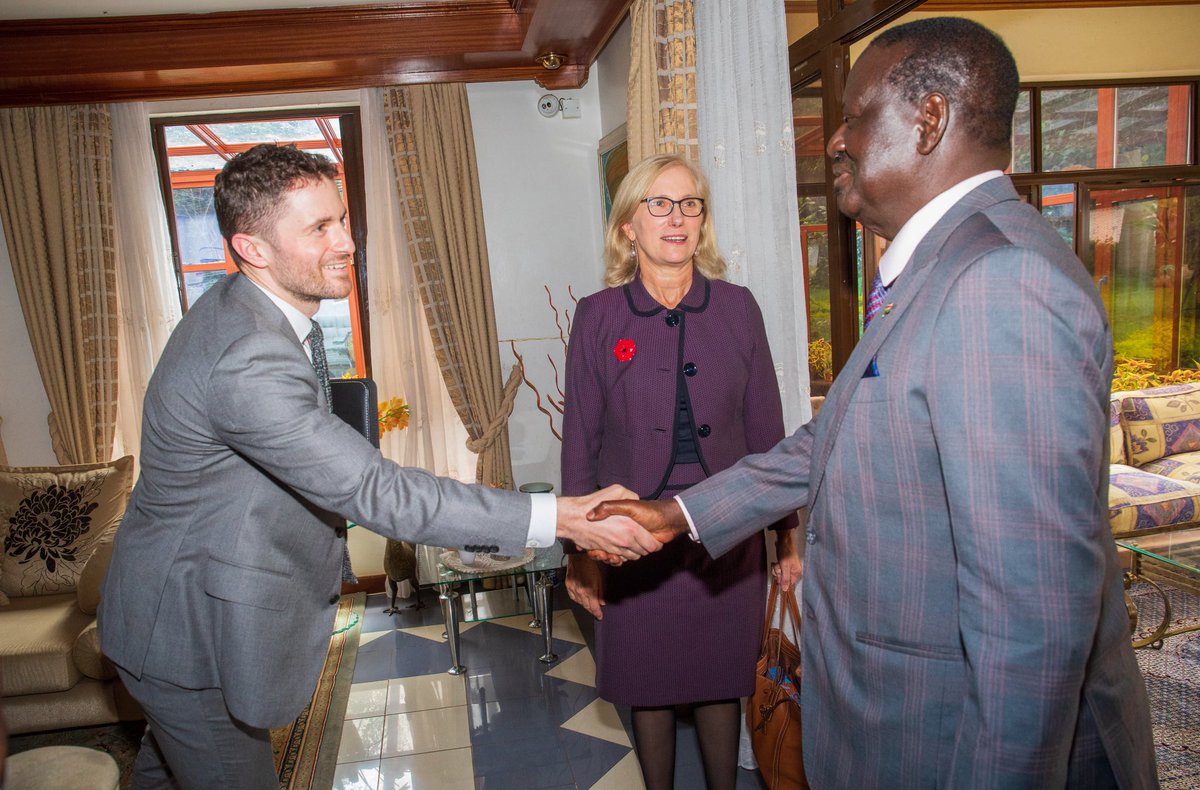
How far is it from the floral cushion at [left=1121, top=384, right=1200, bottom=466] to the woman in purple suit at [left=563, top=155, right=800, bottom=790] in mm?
1258

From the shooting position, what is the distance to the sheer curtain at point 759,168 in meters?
2.59

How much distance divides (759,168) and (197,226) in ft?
13.3

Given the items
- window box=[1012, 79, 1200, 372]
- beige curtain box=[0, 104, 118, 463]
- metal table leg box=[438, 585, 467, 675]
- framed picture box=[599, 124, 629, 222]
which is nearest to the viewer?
window box=[1012, 79, 1200, 372]

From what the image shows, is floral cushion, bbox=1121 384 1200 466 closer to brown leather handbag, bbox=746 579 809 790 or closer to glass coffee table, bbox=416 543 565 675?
brown leather handbag, bbox=746 579 809 790

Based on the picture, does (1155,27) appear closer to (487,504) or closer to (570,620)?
(487,504)

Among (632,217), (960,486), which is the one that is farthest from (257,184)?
(960,486)

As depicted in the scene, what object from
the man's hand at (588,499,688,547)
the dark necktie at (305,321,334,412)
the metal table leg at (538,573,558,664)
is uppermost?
the dark necktie at (305,321,334,412)

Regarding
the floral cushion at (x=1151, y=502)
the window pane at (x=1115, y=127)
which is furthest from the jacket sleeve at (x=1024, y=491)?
the floral cushion at (x=1151, y=502)

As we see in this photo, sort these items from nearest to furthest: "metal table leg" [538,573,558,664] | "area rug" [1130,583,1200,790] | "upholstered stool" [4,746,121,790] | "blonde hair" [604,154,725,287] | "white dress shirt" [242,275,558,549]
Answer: "white dress shirt" [242,275,558,549] → "upholstered stool" [4,746,121,790] → "blonde hair" [604,154,725,287] → "area rug" [1130,583,1200,790] → "metal table leg" [538,573,558,664]

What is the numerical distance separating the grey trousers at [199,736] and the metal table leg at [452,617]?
1971 mm

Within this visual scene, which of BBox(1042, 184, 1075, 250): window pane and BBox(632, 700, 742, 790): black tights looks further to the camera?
BBox(1042, 184, 1075, 250): window pane

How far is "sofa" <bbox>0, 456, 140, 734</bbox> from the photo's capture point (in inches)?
134

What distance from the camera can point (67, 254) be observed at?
15.7ft

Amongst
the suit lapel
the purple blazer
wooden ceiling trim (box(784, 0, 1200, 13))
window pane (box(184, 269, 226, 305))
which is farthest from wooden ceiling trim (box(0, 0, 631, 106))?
the suit lapel
